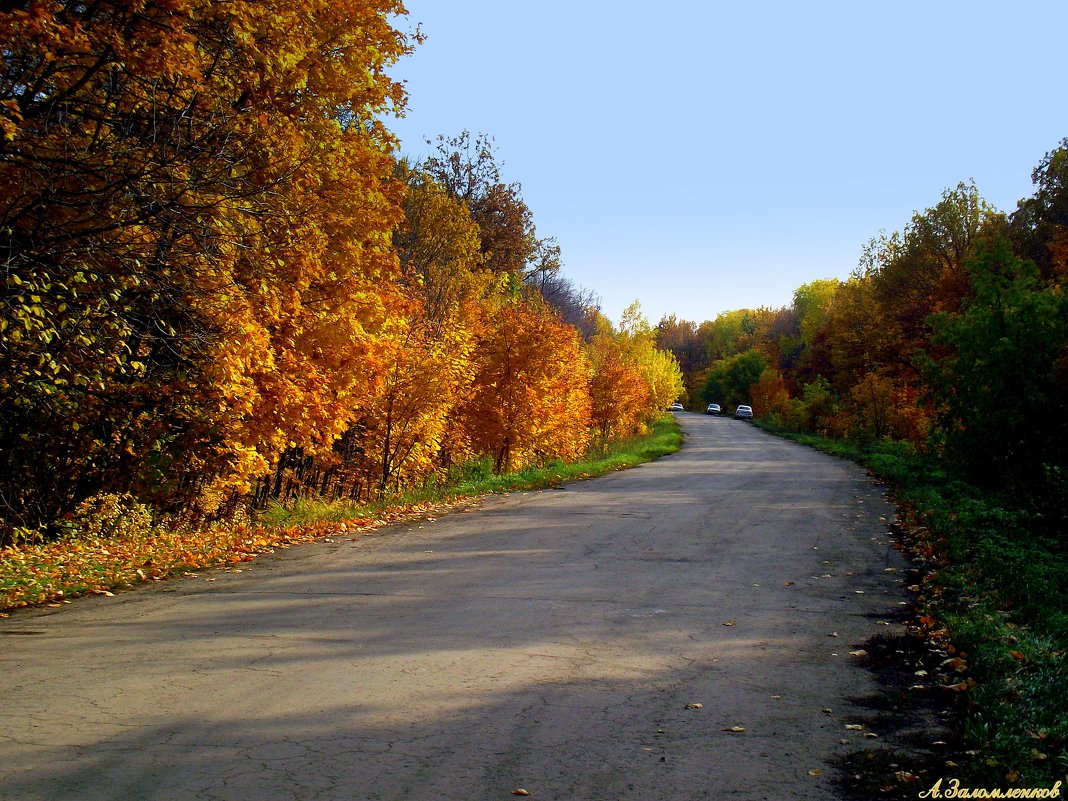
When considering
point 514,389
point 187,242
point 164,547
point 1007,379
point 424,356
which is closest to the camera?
point 164,547

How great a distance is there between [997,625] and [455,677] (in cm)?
464

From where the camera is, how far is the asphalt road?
427cm

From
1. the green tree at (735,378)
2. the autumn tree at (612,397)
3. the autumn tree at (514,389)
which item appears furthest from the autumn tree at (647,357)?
the autumn tree at (514,389)

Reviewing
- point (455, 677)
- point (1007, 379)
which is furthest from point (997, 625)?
point (1007, 379)

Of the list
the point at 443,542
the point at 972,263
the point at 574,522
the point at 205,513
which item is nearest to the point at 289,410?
the point at 205,513

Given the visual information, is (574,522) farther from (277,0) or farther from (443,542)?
(277,0)

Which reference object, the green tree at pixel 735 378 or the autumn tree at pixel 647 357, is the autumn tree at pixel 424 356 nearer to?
the autumn tree at pixel 647 357

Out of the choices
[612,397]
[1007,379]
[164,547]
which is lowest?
[164,547]

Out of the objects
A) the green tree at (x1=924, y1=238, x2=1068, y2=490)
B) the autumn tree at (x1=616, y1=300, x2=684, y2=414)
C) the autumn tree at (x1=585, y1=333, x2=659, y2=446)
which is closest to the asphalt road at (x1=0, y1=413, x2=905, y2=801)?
the green tree at (x1=924, y1=238, x2=1068, y2=490)

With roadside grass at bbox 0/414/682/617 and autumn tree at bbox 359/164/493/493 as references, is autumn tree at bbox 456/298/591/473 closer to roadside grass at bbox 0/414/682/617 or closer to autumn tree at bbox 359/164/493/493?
autumn tree at bbox 359/164/493/493

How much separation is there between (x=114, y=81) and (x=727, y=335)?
451ft

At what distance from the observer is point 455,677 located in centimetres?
584

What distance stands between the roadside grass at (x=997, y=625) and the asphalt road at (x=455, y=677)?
568 mm

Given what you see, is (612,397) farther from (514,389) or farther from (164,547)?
(164,547)
